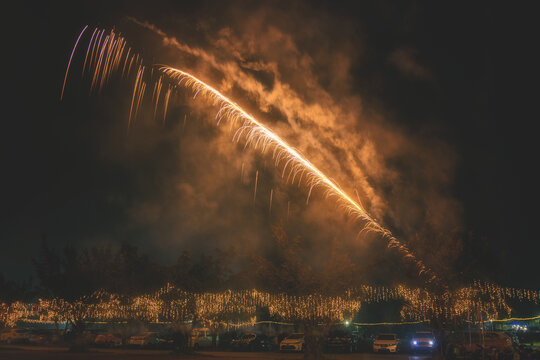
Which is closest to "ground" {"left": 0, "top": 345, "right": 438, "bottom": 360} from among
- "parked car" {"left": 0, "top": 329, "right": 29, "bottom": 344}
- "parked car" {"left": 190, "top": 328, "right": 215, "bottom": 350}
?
"parked car" {"left": 190, "top": 328, "right": 215, "bottom": 350}

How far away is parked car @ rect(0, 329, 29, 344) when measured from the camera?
41.8 m

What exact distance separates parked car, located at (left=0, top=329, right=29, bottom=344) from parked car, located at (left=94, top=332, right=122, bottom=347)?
27.9 feet

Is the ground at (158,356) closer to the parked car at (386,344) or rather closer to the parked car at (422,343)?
the parked car at (386,344)

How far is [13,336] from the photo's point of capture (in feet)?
139

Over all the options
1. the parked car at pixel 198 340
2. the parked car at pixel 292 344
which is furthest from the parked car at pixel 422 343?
the parked car at pixel 198 340

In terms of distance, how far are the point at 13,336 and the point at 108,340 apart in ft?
34.5

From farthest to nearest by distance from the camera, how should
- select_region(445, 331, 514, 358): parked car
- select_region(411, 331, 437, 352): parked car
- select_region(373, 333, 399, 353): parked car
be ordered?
select_region(411, 331, 437, 352): parked car, select_region(373, 333, 399, 353): parked car, select_region(445, 331, 514, 358): parked car

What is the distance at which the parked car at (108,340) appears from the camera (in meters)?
38.5

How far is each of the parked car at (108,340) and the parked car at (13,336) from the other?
8.51 m

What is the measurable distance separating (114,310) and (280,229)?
16.1 m

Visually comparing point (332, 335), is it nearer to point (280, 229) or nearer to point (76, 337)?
point (280, 229)

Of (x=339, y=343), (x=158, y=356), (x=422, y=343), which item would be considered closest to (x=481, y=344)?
(x=422, y=343)

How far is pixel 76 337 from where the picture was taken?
2936 cm

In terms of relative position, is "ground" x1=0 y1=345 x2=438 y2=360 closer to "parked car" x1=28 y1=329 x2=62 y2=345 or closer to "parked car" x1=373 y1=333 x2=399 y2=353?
"parked car" x1=373 y1=333 x2=399 y2=353
